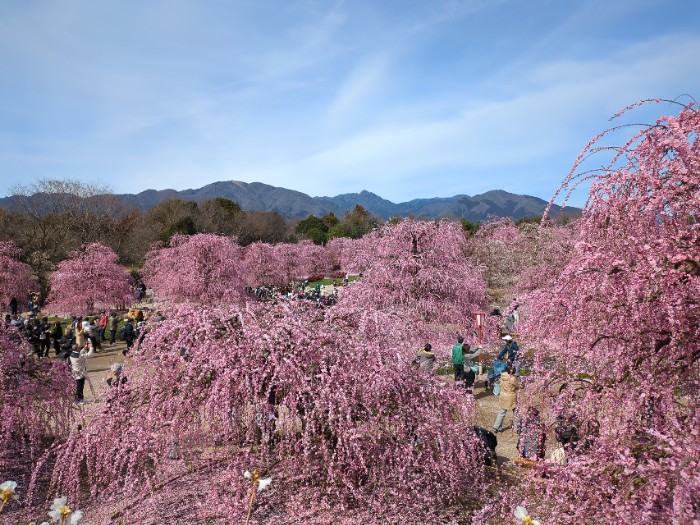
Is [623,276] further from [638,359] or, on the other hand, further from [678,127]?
[678,127]

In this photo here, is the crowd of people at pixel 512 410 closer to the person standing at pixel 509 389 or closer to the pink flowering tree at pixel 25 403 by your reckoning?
the person standing at pixel 509 389

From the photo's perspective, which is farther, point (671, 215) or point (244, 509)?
point (244, 509)

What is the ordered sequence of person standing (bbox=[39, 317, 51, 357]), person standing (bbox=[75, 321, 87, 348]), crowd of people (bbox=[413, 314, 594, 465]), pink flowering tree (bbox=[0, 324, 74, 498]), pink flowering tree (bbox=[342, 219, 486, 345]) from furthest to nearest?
person standing (bbox=[39, 317, 51, 357]) → person standing (bbox=[75, 321, 87, 348]) → pink flowering tree (bbox=[342, 219, 486, 345]) → pink flowering tree (bbox=[0, 324, 74, 498]) → crowd of people (bbox=[413, 314, 594, 465])

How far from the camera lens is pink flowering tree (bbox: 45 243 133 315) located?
21.9m

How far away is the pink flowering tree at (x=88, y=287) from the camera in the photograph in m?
21.9

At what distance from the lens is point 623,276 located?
4078mm

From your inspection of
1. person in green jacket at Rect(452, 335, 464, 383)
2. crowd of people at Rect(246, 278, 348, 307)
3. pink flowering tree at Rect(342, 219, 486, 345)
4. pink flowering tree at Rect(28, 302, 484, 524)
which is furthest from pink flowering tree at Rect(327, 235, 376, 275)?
pink flowering tree at Rect(28, 302, 484, 524)

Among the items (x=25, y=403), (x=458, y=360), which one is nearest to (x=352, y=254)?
(x=458, y=360)

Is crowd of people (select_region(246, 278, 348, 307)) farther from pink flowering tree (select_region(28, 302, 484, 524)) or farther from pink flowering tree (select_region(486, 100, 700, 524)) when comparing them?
pink flowering tree (select_region(486, 100, 700, 524))

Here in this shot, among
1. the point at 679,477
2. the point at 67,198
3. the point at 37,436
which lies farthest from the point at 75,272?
the point at 67,198

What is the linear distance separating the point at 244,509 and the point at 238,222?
54858 mm

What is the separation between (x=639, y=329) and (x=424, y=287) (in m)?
9.25

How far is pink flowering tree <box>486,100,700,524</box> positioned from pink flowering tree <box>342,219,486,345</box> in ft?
26.5

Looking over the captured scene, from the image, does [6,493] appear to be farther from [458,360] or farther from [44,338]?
[44,338]
